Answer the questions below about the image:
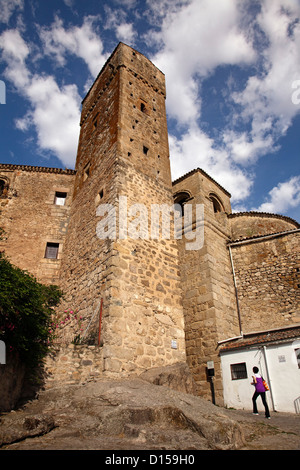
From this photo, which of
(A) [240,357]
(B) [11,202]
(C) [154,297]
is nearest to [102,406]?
(C) [154,297]

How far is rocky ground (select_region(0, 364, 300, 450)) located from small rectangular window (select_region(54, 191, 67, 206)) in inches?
344

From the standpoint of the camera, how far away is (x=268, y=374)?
8.80 meters

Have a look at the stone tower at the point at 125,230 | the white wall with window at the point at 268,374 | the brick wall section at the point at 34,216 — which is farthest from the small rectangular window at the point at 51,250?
the white wall with window at the point at 268,374

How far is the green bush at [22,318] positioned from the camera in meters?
6.41

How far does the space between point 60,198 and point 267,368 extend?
10.0 meters

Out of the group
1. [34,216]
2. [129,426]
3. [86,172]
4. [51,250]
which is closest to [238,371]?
[129,426]

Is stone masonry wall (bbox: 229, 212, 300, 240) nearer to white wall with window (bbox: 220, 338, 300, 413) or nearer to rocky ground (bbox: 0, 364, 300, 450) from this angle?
white wall with window (bbox: 220, 338, 300, 413)

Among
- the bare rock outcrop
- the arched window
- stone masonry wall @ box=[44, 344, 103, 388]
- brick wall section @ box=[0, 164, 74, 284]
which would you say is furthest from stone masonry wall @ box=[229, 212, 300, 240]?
the bare rock outcrop

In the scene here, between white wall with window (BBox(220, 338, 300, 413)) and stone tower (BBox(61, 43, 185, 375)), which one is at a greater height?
stone tower (BBox(61, 43, 185, 375))

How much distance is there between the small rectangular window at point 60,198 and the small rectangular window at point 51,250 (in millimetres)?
1925

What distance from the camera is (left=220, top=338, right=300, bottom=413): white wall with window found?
8.37 m

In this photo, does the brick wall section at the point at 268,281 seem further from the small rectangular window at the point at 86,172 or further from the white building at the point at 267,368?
the small rectangular window at the point at 86,172

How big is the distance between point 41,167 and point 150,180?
18.5 ft

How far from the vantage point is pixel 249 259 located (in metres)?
12.6
